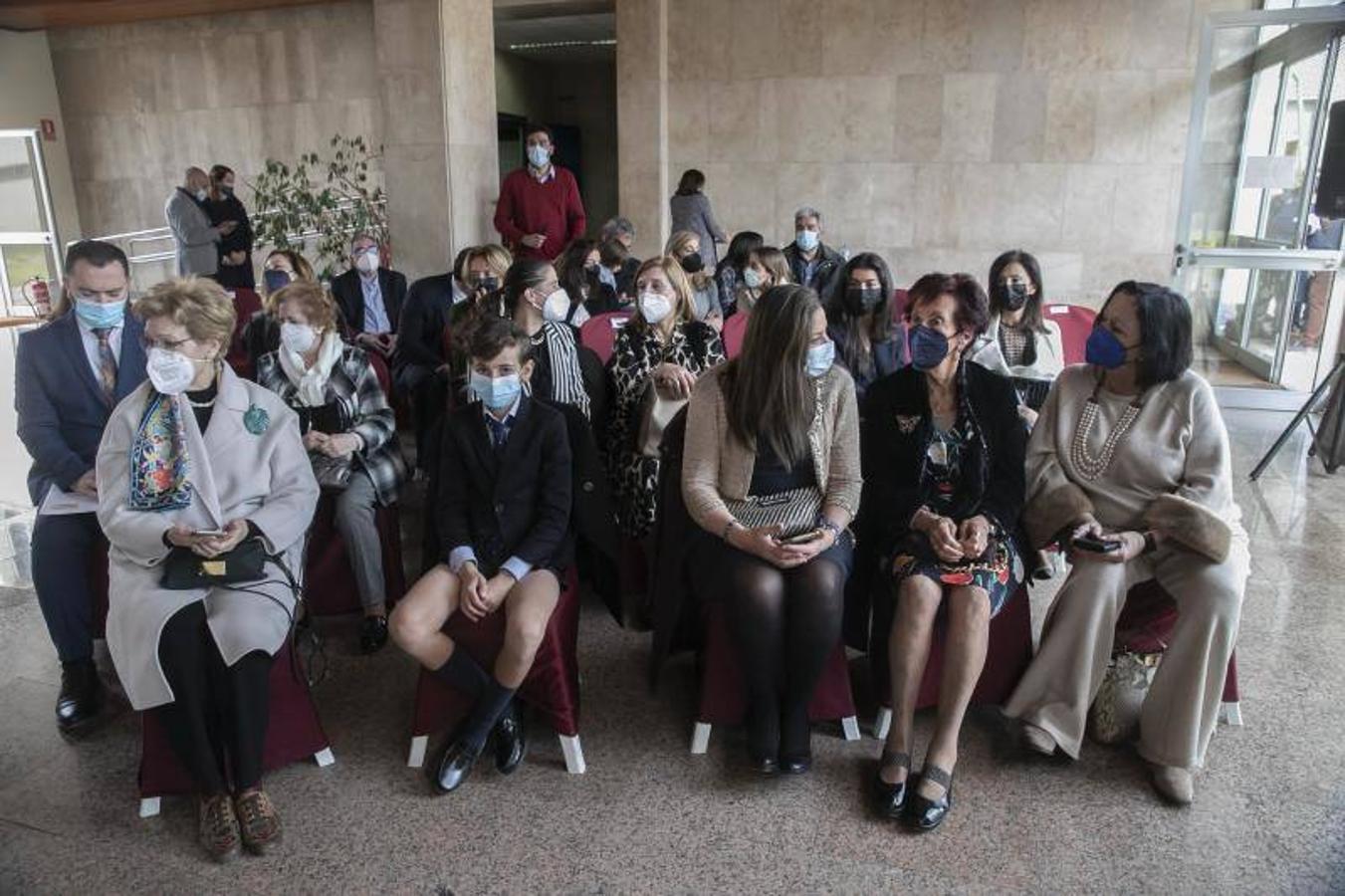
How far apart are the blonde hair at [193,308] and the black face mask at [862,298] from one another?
91.2 inches

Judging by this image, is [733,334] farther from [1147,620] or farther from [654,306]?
[1147,620]

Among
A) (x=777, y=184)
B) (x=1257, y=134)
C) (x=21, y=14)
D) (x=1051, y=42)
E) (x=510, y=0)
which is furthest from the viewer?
(x=21, y=14)

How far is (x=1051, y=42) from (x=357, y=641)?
22.6 feet

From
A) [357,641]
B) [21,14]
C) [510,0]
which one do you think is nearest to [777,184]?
[510,0]

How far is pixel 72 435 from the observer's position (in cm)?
296

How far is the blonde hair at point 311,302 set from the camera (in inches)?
127

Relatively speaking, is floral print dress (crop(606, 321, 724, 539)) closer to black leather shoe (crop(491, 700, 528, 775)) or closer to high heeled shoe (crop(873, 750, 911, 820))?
black leather shoe (crop(491, 700, 528, 775))

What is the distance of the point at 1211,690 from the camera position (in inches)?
96.3

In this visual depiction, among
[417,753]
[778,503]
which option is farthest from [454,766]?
[778,503]

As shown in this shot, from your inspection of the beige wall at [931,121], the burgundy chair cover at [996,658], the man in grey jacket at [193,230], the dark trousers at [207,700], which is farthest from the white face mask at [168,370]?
the beige wall at [931,121]

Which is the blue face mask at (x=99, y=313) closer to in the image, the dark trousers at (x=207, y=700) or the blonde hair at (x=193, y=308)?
the blonde hair at (x=193, y=308)

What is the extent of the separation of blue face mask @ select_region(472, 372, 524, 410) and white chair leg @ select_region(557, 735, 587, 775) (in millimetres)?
983

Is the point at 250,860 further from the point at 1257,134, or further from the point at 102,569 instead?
the point at 1257,134

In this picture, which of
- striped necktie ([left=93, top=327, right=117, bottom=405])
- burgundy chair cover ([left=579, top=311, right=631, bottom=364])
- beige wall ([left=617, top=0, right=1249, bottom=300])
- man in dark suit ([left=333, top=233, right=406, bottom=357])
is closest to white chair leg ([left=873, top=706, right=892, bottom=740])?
burgundy chair cover ([left=579, top=311, right=631, bottom=364])
